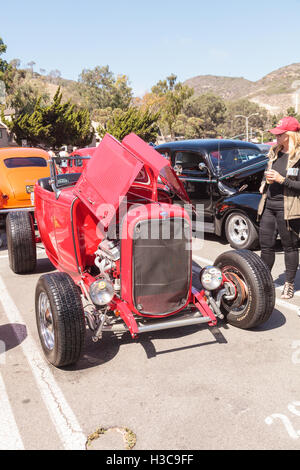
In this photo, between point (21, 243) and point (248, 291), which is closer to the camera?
point (248, 291)

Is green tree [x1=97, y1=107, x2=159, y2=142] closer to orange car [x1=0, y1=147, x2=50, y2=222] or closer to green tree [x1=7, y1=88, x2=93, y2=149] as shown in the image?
green tree [x1=7, y1=88, x2=93, y2=149]

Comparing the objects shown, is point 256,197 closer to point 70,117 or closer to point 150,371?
point 150,371

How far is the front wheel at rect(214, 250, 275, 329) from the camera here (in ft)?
13.1

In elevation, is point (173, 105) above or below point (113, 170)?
above

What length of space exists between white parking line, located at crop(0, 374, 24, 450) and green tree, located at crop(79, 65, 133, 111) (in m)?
82.9

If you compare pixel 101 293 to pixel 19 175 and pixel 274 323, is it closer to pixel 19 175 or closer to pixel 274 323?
pixel 274 323

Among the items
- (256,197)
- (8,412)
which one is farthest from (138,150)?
(256,197)

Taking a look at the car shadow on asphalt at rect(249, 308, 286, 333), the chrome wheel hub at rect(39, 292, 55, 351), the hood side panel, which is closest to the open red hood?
the hood side panel

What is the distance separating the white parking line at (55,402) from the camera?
9.01 feet

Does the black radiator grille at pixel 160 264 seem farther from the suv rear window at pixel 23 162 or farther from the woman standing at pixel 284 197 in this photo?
the suv rear window at pixel 23 162

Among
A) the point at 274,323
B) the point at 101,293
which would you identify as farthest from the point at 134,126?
the point at 101,293

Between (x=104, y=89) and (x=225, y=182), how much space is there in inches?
3722

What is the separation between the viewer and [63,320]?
341 cm

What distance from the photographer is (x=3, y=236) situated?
370 inches
